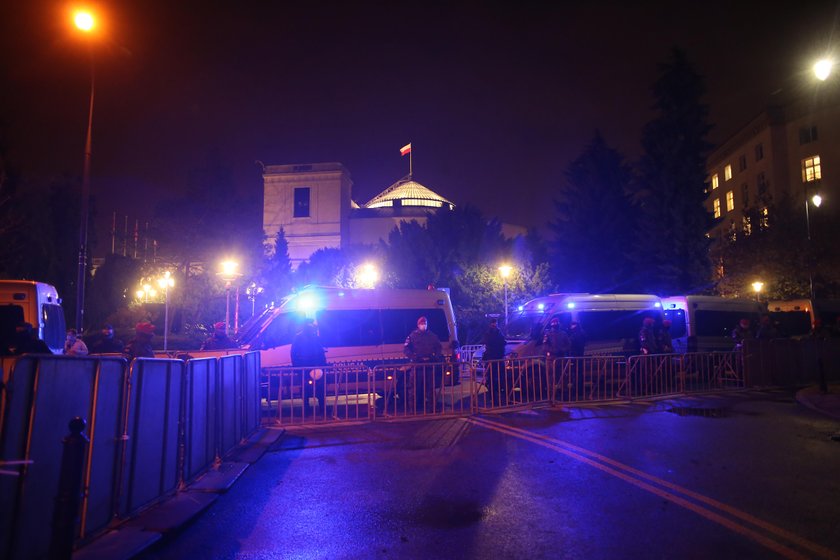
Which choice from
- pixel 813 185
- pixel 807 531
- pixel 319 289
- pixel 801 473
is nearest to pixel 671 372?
pixel 801 473

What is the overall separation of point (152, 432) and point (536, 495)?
3870mm

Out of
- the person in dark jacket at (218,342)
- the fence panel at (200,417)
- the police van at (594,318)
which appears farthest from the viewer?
the police van at (594,318)

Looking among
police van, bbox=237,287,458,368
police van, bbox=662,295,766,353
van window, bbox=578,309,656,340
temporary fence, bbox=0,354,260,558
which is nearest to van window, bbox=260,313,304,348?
police van, bbox=237,287,458,368

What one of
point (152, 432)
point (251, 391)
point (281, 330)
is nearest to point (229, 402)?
point (251, 391)

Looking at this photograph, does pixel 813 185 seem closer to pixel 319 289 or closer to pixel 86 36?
pixel 319 289

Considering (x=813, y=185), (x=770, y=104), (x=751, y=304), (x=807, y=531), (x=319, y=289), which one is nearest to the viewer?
(x=807, y=531)

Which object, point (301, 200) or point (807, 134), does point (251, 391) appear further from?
point (301, 200)

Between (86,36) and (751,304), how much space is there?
2297 centimetres

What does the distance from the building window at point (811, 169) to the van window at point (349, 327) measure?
1836 inches

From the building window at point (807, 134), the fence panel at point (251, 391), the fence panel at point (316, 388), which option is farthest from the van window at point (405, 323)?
the building window at point (807, 134)

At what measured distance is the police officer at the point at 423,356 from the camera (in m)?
11.6

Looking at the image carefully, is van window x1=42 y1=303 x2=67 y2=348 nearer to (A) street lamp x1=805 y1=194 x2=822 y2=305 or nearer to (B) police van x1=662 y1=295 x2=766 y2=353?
(B) police van x1=662 y1=295 x2=766 y2=353

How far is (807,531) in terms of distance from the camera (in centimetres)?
483

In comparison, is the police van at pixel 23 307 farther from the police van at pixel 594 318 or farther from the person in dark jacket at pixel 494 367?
the police van at pixel 594 318
